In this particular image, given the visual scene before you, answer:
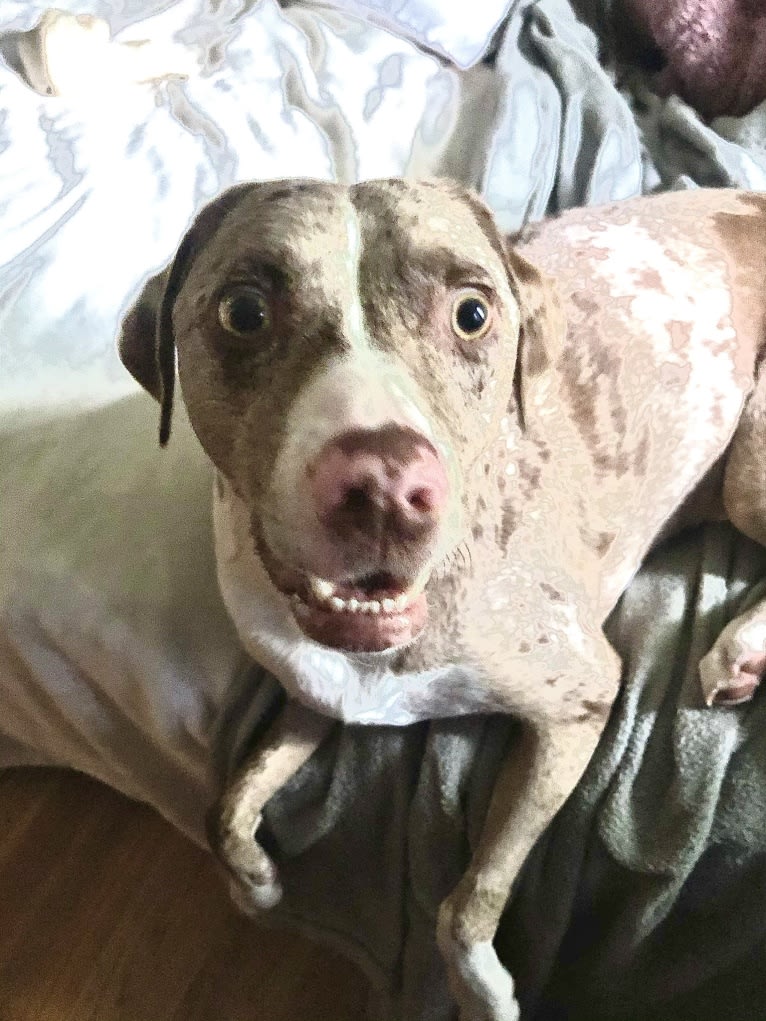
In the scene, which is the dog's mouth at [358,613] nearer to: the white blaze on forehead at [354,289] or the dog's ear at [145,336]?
the white blaze on forehead at [354,289]

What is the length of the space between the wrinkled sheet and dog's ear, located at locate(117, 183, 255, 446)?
1.14 feet

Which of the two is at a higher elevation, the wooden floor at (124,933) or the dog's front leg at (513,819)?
the dog's front leg at (513,819)

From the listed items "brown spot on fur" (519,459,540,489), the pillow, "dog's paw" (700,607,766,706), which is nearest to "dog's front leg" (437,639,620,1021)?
"dog's paw" (700,607,766,706)

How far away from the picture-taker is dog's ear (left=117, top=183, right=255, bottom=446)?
1.34 meters

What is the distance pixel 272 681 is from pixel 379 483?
0.77 m

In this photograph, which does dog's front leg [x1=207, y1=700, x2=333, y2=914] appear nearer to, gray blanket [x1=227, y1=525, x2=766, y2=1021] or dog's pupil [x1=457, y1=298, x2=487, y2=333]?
gray blanket [x1=227, y1=525, x2=766, y2=1021]

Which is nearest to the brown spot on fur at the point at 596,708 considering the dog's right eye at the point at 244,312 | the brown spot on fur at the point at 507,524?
the brown spot on fur at the point at 507,524

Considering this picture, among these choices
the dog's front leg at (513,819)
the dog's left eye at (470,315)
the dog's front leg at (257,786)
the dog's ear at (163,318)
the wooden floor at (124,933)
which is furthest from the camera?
the wooden floor at (124,933)

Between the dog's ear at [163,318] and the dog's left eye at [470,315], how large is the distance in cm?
35

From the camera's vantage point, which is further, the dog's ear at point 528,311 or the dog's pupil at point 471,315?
the dog's ear at point 528,311

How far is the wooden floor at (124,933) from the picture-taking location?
2020 mm

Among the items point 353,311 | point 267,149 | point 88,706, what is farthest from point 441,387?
point 267,149

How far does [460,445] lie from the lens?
122cm

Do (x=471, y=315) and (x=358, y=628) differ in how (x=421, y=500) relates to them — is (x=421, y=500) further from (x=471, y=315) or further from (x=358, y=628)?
(x=471, y=315)
